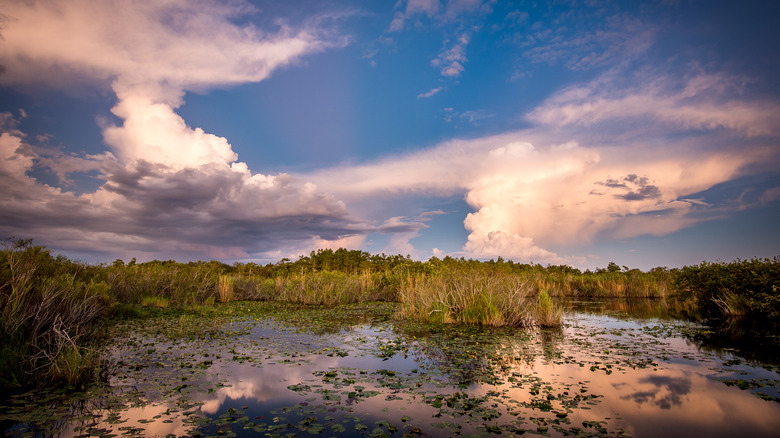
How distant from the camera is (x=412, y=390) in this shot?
704 cm

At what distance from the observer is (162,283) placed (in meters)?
22.3

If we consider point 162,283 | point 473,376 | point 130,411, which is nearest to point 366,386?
point 473,376

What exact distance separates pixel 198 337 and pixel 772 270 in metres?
22.9

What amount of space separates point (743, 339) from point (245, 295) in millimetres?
29935

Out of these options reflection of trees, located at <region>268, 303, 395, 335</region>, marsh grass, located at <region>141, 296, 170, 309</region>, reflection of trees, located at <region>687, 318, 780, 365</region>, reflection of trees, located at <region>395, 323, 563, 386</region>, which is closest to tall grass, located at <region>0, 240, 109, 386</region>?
reflection of trees, located at <region>268, 303, 395, 335</region>

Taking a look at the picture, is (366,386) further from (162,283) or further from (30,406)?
(162,283)

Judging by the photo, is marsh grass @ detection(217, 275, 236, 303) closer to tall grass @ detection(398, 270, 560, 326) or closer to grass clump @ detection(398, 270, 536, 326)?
grass clump @ detection(398, 270, 536, 326)

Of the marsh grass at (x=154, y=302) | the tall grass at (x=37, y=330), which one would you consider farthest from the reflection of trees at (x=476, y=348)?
the marsh grass at (x=154, y=302)

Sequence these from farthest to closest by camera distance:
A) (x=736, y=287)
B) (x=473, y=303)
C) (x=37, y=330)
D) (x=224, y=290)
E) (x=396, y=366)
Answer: (x=224, y=290), (x=736, y=287), (x=473, y=303), (x=396, y=366), (x=37, y=330)

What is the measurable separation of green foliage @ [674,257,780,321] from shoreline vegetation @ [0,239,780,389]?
0.05 meters

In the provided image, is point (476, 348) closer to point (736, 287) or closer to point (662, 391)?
point (662, 391)

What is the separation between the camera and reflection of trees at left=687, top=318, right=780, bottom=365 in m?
10.3

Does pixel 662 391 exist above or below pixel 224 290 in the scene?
below

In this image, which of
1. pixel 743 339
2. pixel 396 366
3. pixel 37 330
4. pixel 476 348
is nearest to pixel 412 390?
pixel 396 366
